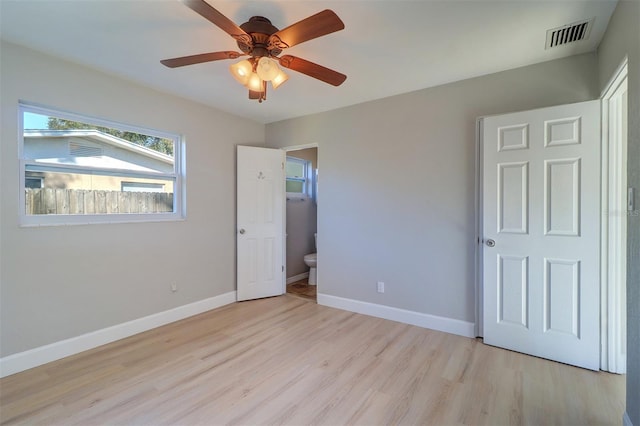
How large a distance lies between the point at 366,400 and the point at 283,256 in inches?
96.8

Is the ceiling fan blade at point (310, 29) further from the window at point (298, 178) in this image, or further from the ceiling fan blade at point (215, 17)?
the window at point (298, 178)

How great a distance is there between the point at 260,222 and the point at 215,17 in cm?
277

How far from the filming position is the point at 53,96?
2342 mm

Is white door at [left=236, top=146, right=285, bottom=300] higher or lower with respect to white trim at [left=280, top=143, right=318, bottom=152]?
lower

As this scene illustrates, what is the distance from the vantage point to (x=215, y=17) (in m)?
1.38

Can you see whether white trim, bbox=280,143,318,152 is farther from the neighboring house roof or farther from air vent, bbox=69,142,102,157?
air vent, bbox=69,142,102,157

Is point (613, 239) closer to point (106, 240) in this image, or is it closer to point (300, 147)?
point (300, 147)

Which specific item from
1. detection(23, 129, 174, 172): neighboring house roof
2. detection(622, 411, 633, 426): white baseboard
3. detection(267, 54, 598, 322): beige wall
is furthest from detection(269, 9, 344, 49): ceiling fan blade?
detection(622, 411, 633, 426): white baseboard

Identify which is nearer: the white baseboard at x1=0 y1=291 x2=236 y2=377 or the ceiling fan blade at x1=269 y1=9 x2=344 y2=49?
the ceiling fan blade at x1=269 y1=9 x2=344 y2=49

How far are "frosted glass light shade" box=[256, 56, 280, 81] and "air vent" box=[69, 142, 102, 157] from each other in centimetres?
189

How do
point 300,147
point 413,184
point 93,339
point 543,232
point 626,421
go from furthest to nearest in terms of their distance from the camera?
point 300,147
point 413,184
point 93,339
point 543,232
point 626,421

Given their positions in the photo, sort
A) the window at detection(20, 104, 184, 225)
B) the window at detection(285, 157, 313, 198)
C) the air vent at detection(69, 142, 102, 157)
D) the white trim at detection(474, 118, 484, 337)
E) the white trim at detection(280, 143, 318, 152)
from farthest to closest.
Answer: the window at detection(285, 157, 313, 198) < the white trim at detection(280, 143, 318, 152) < the white trim at detection(474, 118, 484, 337) < the air vent at detection(69, 142, 102, 157) < the window at detection(20, 104, 184, 225)

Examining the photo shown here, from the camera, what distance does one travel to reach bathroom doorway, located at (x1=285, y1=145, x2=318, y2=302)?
182 inches

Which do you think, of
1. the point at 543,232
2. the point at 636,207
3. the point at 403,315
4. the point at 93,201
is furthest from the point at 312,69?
the point at 403,315
